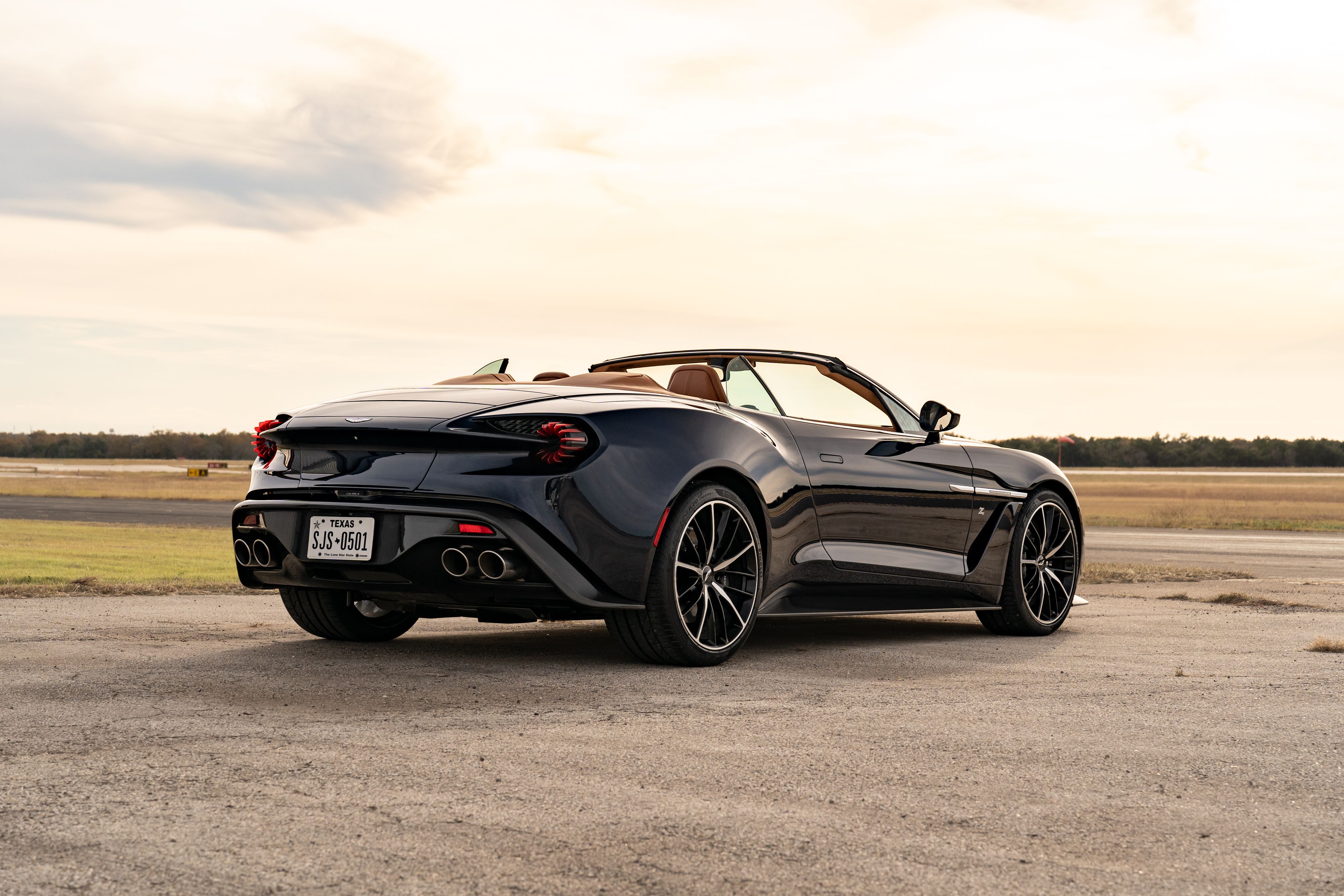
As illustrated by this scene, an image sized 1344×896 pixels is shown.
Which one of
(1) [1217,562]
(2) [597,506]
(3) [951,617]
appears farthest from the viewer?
(1) [1217,562]

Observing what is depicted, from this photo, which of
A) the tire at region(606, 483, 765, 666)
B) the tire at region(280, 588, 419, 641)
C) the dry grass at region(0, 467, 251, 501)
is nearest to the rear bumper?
the tire at region(606, 483, 765, 666)

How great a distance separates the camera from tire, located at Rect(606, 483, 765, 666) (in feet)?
17.5

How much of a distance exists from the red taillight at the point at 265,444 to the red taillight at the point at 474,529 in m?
1.23

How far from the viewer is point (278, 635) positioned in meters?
6.70

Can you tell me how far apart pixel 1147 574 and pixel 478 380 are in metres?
8.87

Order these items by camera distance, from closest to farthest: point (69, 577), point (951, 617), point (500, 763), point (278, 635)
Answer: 1. point (500, 763)
2. point (278, 635)
3. point (951, 617)
4. point (69, 577)

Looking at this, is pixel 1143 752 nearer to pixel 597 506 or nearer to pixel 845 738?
pixel 845 738

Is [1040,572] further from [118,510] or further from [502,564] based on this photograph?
[118,510]

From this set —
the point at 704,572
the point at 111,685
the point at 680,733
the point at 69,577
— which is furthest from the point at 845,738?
the point at 69,577

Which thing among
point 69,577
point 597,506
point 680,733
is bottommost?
point 69,577

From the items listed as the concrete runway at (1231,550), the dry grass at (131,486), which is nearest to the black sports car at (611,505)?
the concrete runway at (1231,550)

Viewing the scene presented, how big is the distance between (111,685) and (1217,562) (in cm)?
1449

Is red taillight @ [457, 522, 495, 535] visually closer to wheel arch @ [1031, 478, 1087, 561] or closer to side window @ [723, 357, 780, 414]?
side window @ [723, 357, 780, 414]

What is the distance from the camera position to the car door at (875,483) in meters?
6.35
